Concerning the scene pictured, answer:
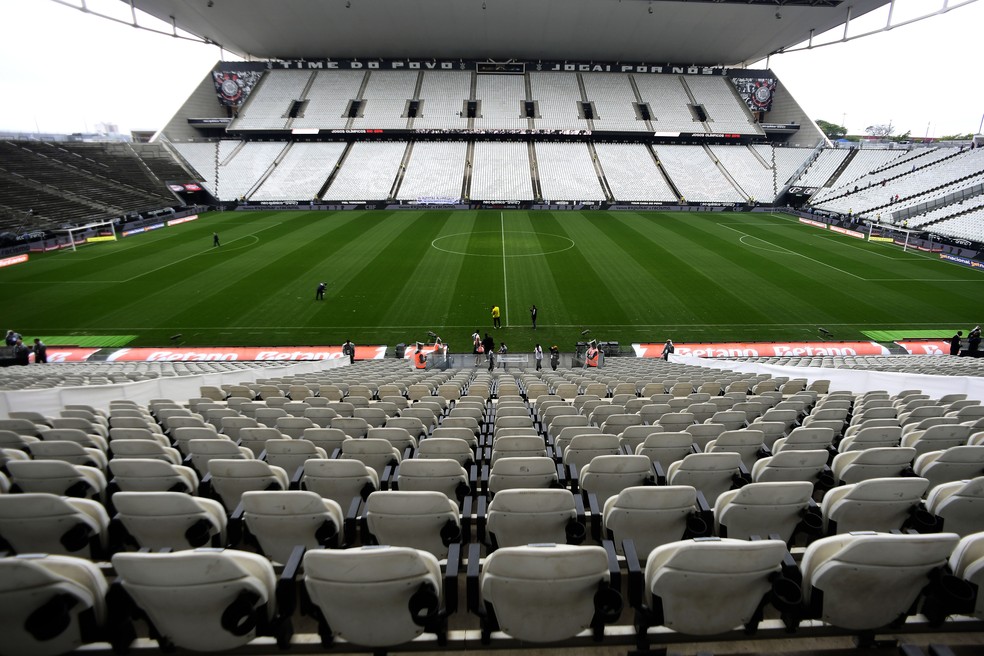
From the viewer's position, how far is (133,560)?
97.5 inches

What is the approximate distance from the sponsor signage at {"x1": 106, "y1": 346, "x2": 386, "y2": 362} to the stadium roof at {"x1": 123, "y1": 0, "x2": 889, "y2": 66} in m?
55.9

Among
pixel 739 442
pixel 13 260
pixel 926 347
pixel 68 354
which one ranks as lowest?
pixel 926 347

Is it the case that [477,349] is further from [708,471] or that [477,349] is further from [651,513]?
[651,513]

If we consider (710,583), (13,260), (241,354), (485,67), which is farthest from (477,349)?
(485,67)

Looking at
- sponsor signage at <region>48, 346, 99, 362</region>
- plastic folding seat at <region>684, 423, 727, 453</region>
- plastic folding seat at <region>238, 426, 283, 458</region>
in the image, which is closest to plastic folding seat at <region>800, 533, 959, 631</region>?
plastic folding seat at <region>684, 423, 727, 453</region>

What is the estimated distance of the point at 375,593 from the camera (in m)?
2.69

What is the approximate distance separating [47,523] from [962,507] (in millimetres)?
6542

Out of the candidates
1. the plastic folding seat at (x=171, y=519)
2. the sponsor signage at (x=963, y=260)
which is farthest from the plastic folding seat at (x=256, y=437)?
the sponsor signage at (x=963, y=260)

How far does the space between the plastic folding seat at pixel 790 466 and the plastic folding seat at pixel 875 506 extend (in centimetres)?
83

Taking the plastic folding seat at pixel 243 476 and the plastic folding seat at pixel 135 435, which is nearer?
the plastic folding seat at pixel 243 476

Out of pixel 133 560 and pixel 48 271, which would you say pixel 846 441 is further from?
pixel 48 271

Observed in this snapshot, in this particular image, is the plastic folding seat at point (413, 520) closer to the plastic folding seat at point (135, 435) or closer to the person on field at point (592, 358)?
the plastic folding seat at point (135, 435)

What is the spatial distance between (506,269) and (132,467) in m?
29.9

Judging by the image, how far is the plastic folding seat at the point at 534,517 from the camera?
3668mm
